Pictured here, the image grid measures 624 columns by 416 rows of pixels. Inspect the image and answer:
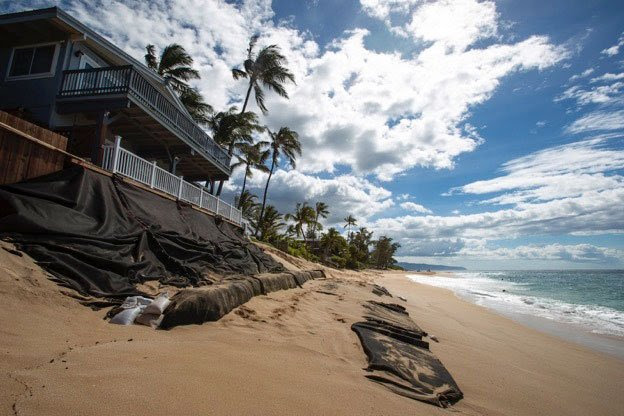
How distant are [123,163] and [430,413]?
9.17 meters

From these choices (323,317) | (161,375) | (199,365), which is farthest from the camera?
(323,317)

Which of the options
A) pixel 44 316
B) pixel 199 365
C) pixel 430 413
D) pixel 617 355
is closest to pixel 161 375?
pixel 199 365

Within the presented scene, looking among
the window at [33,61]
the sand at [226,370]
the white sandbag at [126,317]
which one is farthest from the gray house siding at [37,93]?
the white sandbag at [126,317]

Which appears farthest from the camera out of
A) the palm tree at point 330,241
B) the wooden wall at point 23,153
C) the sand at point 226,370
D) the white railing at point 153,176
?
the palm tree at point 330,241

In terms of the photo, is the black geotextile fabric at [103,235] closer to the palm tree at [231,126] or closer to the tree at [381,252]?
the palm tree at [231,126]

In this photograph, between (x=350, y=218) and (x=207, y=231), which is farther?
(x=350, y=218)

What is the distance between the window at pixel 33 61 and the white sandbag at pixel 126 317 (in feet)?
37.1

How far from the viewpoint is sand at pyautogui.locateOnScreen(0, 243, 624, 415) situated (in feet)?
6.21

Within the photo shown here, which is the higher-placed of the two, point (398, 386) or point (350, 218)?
point (350, 218)

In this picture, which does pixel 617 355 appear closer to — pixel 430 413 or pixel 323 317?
pixel 323 317

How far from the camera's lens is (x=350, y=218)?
7006 centimetres

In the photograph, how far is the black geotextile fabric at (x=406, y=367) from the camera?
2.93 meters

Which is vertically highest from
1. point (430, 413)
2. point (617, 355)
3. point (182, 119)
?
point (182, 119)

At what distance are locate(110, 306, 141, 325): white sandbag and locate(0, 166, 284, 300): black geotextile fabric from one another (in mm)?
937
